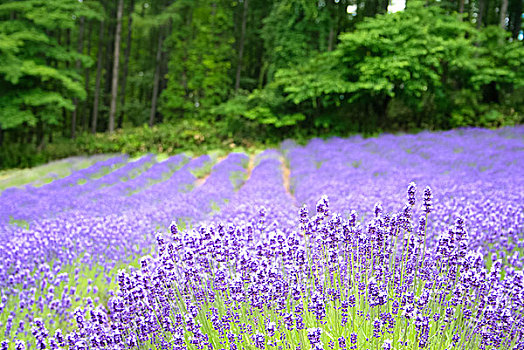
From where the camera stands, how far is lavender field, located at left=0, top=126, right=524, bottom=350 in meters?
2.12

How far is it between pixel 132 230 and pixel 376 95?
13020mm

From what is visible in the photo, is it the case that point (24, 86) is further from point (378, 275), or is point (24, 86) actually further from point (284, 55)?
point (378, 275)

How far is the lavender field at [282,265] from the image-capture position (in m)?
2.12

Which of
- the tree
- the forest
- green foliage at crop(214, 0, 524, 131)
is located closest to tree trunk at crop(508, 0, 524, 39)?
the forest

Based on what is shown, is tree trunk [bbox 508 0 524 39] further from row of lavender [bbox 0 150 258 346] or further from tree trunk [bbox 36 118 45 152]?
tree trunk [bbox 36 118 45 152]

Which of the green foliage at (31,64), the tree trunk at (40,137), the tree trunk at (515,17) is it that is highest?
the tree trunk at (515,17)

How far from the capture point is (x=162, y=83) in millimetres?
25875

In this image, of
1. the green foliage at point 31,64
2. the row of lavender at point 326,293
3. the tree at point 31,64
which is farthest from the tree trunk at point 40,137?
the row of lavender at point 326,293

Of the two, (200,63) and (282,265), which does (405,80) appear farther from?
(200,63)

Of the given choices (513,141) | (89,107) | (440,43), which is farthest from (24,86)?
(513,141)

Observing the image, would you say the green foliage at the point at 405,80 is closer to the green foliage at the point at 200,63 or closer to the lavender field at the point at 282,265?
the lavender field at the point at 282,265

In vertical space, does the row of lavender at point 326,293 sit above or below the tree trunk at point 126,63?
below

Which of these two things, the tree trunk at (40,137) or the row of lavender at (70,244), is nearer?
the row of lavender at (70,244)

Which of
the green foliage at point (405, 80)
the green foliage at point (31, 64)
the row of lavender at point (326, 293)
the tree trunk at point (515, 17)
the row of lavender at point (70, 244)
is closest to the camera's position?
the row of lavender at point (326, 293)
